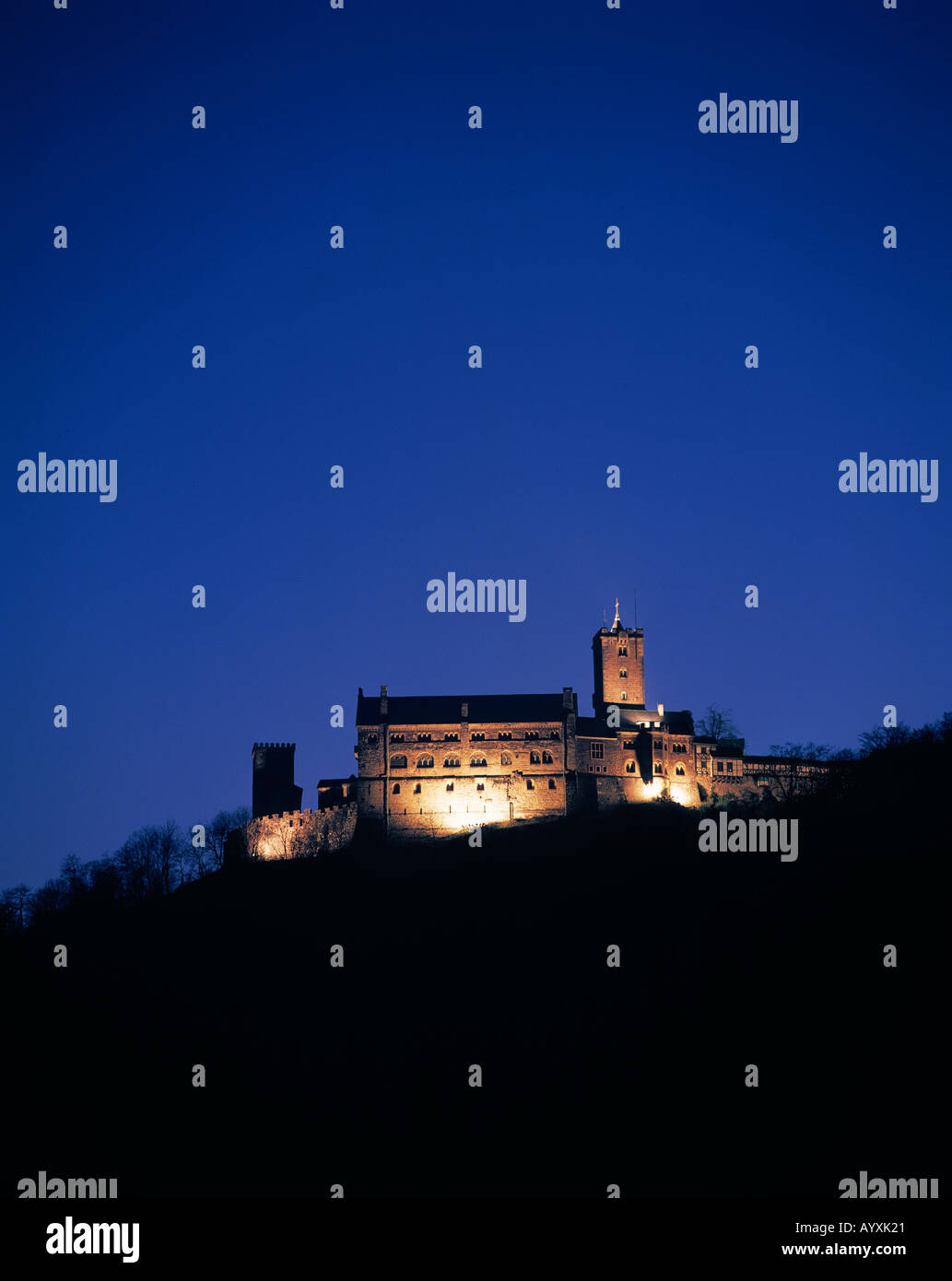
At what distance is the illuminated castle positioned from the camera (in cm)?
8419

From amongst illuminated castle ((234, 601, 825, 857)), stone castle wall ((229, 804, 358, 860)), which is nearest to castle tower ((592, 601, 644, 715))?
illuminated castle ((234, 601, 825, 857))

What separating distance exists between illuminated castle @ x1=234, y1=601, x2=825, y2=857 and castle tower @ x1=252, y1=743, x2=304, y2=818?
7163 mm

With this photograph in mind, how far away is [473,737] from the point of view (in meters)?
86.1

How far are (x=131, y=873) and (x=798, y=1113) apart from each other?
6247cm

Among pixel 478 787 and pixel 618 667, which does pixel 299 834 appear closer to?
pixel 478 787

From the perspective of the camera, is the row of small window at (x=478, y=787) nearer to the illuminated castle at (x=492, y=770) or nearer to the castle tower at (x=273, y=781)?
the illuminated castle at (x=492, y=770)

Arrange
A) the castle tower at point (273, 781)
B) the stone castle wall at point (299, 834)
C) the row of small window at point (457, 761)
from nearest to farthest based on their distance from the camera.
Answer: the stone castle wall at point (299, 834) < the row of small window at point (457, 761) < the castle tower at point (273, 781)

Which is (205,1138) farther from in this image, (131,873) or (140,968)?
(131,873)

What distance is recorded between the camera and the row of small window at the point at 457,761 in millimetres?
85000

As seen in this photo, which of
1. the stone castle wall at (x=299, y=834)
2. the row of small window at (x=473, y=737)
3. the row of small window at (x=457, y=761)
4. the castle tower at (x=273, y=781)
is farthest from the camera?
the castle tower at (x=273, y=781)

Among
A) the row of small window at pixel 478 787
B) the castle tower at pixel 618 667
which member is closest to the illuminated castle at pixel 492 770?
the row of small window at pixel 478 787

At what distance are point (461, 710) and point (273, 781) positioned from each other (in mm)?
17617

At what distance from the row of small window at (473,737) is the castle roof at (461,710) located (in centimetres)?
85
